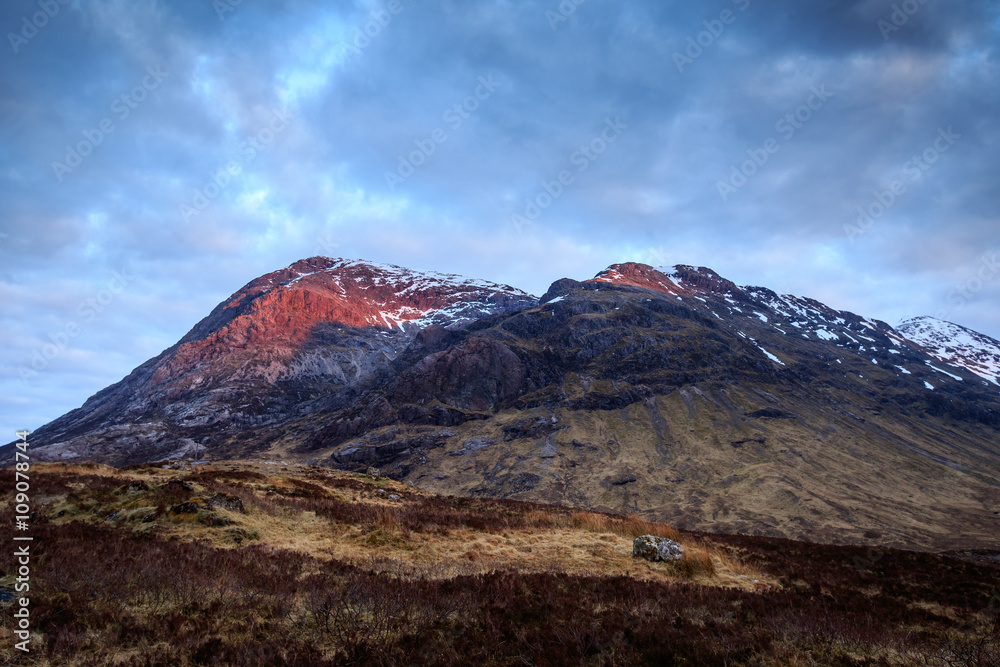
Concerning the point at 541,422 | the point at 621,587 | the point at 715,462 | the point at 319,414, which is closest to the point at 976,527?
the point at 715,462

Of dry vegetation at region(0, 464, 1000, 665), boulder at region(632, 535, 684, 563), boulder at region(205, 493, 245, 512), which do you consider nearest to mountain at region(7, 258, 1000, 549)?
dry vegetation at region(0, 464, 1000, 665)

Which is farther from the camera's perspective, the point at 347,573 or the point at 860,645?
the point at 347,573

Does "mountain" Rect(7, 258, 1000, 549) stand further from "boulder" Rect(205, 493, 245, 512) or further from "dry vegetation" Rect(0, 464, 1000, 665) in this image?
"boulder" Rect(205, 493, 245, 512)

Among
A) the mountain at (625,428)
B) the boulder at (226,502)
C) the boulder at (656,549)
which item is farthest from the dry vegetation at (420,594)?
the mountain at (625,428)

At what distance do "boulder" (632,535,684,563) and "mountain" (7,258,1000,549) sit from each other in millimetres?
73368

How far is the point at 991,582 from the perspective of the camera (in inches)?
761

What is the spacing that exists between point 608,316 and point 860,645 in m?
184

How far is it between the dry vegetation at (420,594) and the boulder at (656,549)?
776 mm

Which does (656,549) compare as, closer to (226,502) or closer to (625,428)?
(226,502)

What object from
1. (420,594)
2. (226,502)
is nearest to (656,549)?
(420,594)

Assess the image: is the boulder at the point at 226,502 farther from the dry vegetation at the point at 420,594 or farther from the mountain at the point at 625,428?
the mountain at the point at 625,428

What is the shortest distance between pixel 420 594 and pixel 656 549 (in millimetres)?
10398

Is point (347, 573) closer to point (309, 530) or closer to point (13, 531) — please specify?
point (309, 530)

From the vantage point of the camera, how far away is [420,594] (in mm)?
10359
